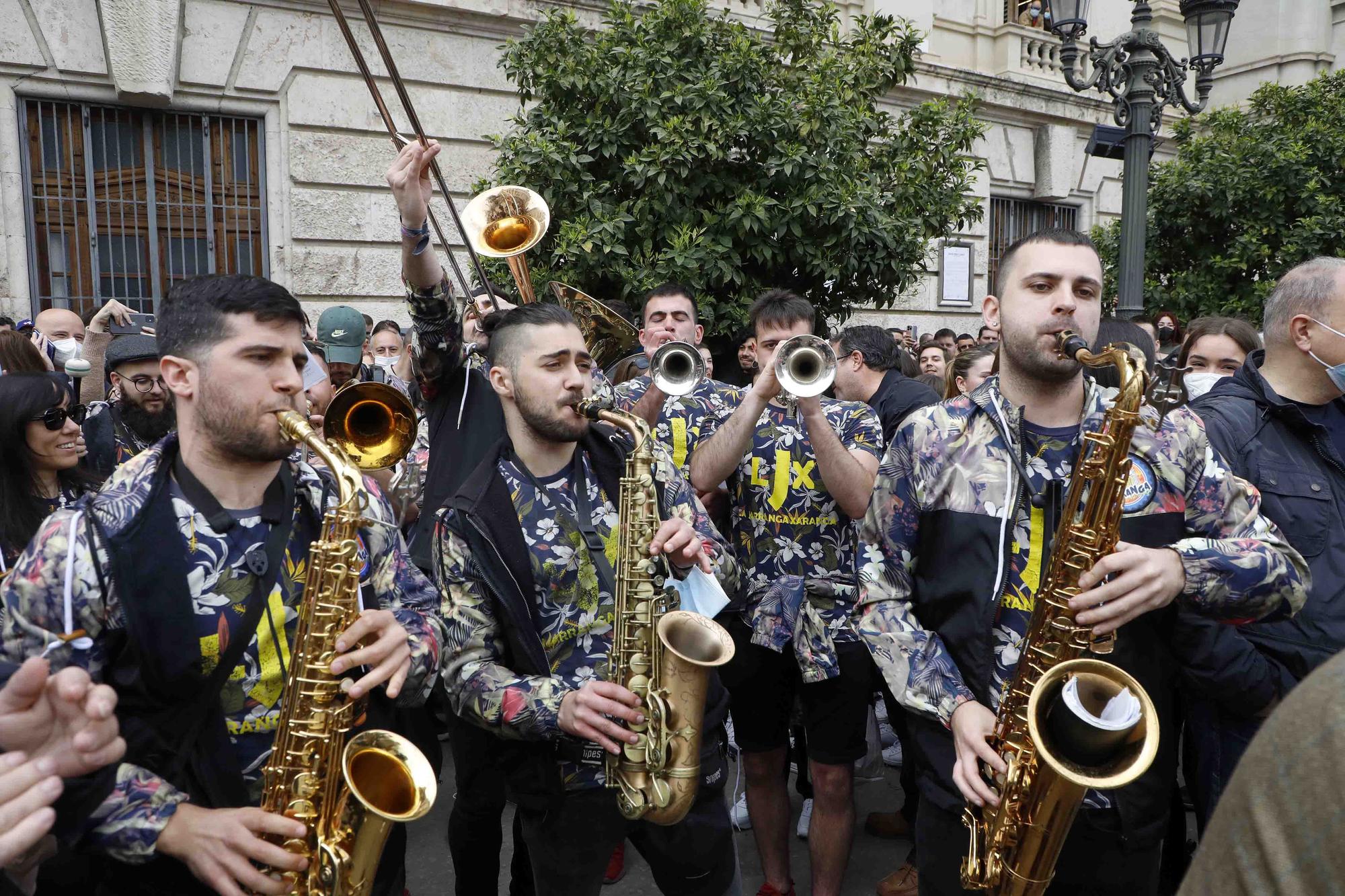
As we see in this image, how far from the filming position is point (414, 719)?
405 cm

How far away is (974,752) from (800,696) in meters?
1.69

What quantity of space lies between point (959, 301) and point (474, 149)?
8.35m

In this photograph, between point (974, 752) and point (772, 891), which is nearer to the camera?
point (974, 752)

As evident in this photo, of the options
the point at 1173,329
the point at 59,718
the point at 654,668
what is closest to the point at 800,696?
the point at 654,668

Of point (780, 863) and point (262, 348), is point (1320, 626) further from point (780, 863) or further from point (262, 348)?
point (262, 348)

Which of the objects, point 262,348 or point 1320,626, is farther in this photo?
point 1320,626

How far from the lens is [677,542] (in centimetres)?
285

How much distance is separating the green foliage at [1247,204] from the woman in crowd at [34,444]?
11.2m

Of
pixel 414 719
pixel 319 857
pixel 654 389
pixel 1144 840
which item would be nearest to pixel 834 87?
pixel 654 389

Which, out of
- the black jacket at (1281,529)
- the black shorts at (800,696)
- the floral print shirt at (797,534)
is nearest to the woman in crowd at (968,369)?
the floral print shirt at (797,534)

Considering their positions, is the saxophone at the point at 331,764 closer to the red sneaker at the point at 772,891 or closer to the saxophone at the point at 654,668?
the saxophone at the point at 654,668

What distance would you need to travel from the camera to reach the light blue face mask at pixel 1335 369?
3.38 metres

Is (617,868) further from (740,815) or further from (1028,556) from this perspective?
(1028,556)

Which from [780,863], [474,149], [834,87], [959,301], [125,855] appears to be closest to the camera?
[125,855]
